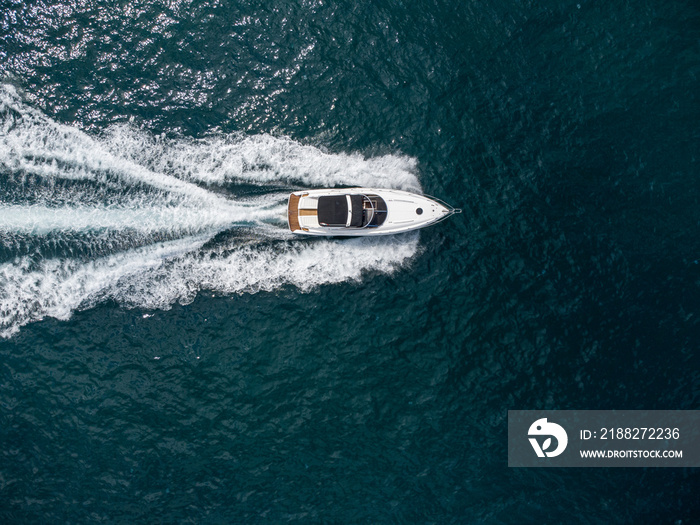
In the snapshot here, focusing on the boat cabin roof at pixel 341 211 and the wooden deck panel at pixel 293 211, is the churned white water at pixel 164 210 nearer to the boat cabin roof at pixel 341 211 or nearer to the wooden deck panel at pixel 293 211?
the wooden deck panel at pixel 293 211

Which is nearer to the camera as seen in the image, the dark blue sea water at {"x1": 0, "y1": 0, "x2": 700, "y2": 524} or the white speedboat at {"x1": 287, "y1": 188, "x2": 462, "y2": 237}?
the white speedboat at {"x1": 287, "y1": 188, "x2": 462, "y2": 237}

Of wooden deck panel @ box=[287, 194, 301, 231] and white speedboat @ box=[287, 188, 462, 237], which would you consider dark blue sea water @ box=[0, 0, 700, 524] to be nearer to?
white speedboat @ box=[287, 188, 462, 237]

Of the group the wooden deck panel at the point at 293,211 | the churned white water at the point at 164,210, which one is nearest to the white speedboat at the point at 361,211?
the wooden deck panel at the point at 293,211

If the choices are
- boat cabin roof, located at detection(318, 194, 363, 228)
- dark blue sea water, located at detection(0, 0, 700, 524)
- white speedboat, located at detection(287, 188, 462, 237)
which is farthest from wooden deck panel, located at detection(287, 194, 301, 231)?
boat cabin roof, located at detection(318, 194, 363, 228)

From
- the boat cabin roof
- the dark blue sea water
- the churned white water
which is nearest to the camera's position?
the boat cabin roof

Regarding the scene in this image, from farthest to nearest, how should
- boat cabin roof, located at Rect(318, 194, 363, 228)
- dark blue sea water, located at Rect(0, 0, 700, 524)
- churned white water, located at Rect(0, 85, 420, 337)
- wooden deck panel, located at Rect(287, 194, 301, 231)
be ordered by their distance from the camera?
churned white water, located at Rect(0, 85, 420, 337), wooden deck panel, located at Rect(287, 194, 301, 231), dark blue sea water, located at Rect(0, 0, 700, 524), boat cabin roof, located at Rect(318, 194, 363, 228)

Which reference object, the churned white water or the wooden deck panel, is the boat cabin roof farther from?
the churned white water

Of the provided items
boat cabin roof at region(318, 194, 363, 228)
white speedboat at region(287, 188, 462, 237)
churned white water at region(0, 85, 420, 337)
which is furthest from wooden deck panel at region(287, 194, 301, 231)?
boat cabin roof at region(318, 194, 363, 228)

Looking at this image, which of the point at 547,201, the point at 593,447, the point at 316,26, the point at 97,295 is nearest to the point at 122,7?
the point at 316,26
